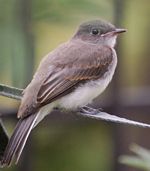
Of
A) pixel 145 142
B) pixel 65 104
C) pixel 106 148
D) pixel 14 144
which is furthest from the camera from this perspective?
pixel 145 142

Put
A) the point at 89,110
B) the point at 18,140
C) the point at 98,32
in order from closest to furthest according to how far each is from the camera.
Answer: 1. the point at 18,140
2. the point at 89,110
3. the point at 98,32

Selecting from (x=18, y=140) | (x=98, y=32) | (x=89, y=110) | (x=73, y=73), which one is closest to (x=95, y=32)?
(x=98, y=32)

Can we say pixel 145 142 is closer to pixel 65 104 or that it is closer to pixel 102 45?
pixel 102 45

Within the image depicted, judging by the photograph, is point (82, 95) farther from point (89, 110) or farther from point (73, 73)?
point (89, 110)

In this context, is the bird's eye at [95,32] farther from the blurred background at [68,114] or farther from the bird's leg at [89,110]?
the bird's leg at [89,110]

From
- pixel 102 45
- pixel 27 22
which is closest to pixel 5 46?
pixel 27 22

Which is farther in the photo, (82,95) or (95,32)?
(95,32)

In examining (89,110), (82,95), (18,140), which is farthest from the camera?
(82,95)
